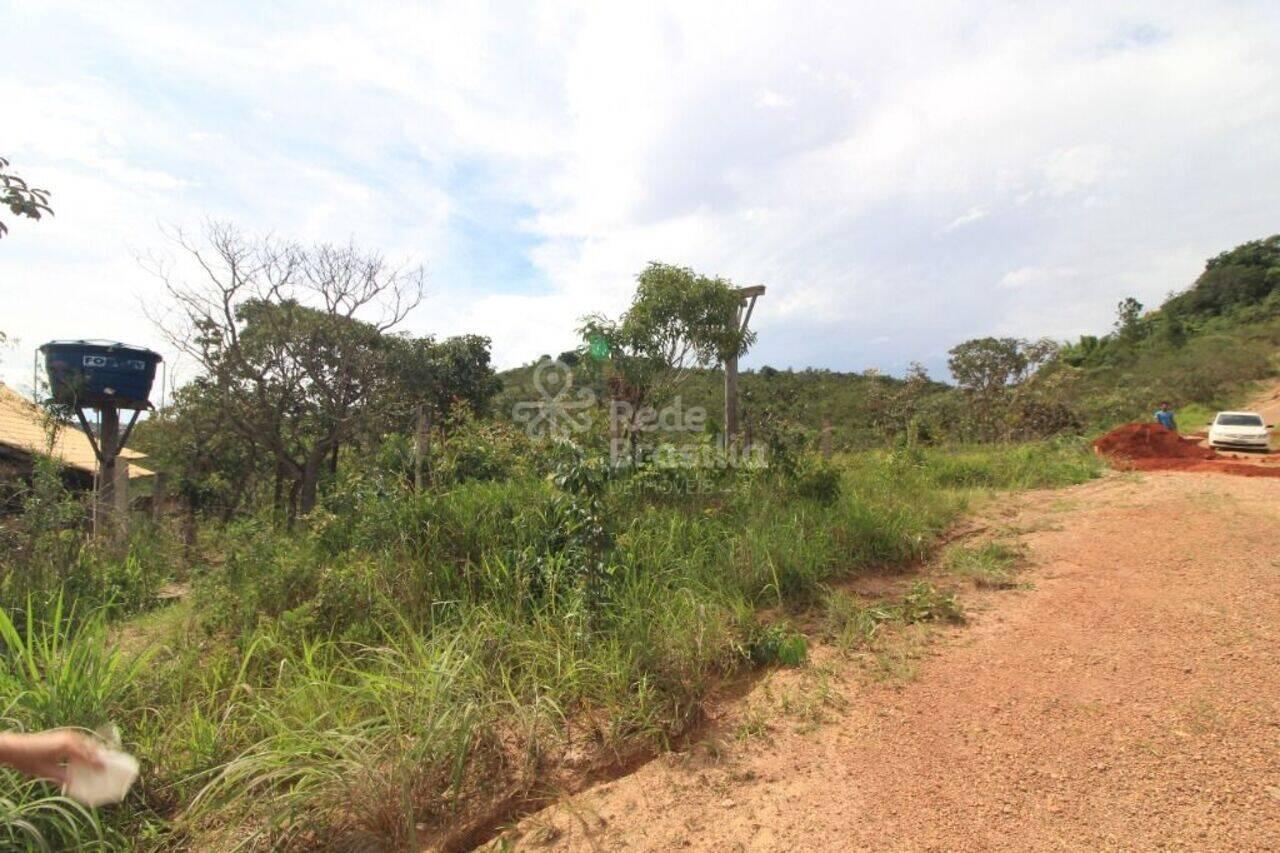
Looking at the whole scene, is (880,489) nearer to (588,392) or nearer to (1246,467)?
(588,392)

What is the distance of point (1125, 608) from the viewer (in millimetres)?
2916

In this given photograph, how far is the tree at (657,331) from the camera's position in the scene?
5.25 meters

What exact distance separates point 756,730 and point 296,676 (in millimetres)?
2054

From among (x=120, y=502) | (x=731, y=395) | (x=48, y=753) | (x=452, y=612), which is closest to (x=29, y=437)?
(x=120, y=502)

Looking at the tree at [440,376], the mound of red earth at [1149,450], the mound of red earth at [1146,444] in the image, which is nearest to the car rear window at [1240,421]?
the mound of red earth at [1149,450]

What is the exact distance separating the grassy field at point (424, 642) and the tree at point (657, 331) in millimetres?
1261

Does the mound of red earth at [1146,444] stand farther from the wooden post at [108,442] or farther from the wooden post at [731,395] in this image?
the wooden post at [108,442]

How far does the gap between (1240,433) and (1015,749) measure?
1492 centimetres

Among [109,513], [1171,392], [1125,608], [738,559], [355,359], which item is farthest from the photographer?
[1171,392]

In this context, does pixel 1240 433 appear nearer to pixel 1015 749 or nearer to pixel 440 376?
pixel 1015 749

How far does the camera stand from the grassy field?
1.87 meters

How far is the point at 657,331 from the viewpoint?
5.38 meters

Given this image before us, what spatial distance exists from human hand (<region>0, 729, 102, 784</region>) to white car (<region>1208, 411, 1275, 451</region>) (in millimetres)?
17236

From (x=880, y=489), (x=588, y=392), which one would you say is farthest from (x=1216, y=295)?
(x=588, y=392)
